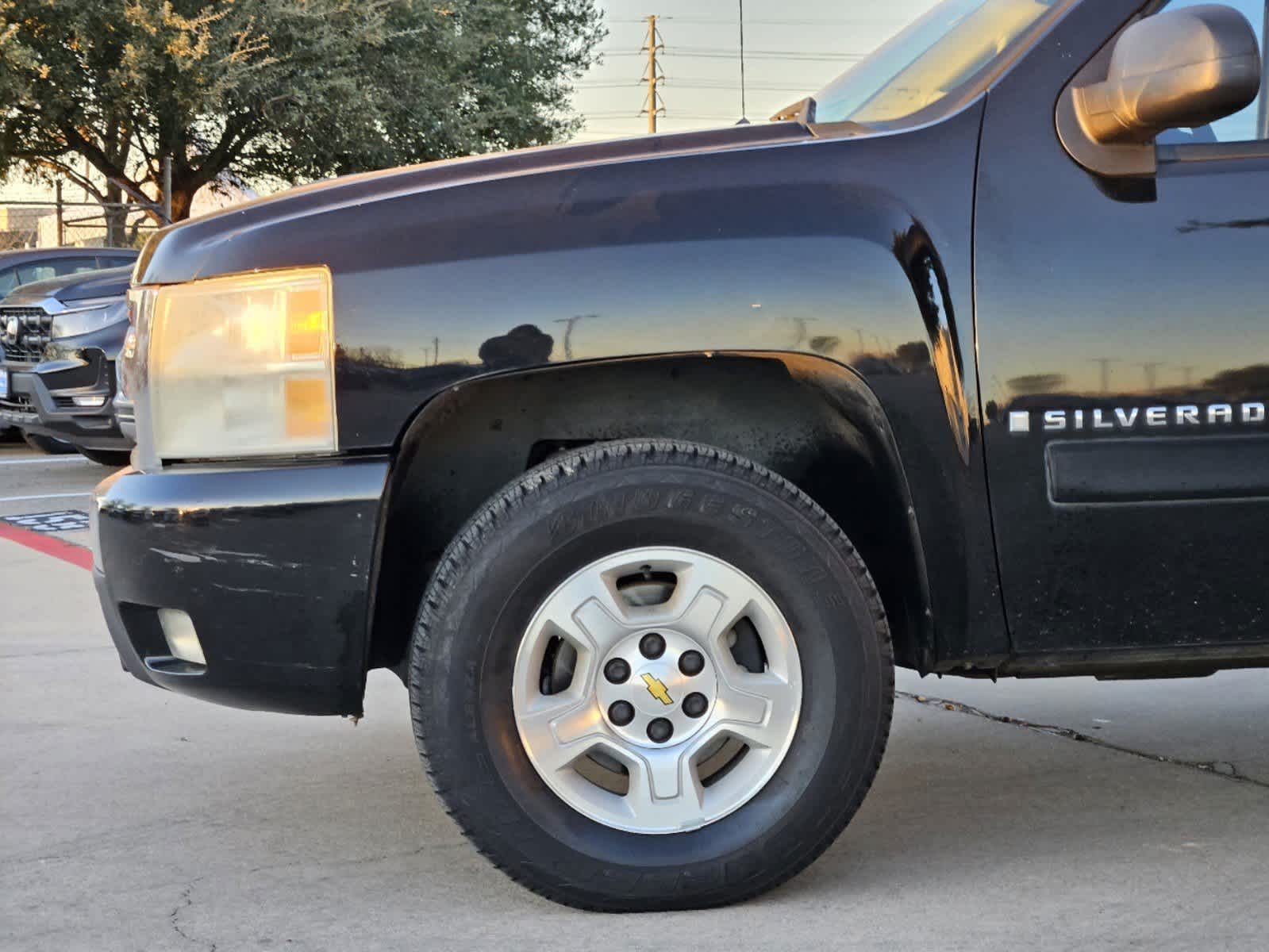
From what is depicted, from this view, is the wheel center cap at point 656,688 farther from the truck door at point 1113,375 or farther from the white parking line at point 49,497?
the white parking line at point 49,497

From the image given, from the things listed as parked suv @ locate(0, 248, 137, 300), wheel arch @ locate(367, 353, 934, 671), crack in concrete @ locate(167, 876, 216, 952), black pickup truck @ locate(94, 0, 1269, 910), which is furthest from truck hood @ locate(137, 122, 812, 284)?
parked suv @ locate(0, 248, 137, 300)

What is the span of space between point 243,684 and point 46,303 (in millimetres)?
8809

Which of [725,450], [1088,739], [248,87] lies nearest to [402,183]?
[725,450]

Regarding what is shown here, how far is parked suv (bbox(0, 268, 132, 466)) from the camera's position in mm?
10641

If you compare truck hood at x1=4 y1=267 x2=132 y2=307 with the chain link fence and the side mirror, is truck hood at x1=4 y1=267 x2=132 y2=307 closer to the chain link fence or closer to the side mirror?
the side mirror

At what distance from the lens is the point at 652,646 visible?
301 cm

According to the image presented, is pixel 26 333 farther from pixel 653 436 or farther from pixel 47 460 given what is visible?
pixel 653 436

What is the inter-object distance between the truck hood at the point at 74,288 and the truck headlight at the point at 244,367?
849 centimetres

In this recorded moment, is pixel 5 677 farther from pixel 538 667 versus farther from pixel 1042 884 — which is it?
pixel 1042 884

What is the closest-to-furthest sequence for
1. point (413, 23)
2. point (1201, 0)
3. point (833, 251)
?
point (833, 251), point (1201, 0), point (413, 23)

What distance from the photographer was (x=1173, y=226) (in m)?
3.00

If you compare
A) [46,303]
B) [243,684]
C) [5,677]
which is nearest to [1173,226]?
[243,684]

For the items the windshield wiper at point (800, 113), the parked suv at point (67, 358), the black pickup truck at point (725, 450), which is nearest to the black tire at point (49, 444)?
the parked suv at point (67, 358)

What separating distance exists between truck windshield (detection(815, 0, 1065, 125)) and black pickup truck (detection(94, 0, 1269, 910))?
137mm
